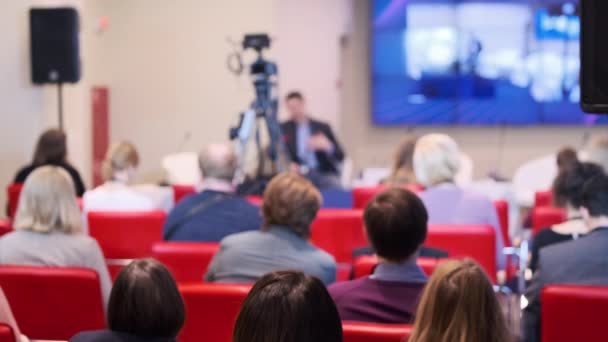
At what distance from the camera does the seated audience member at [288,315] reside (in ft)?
6.08

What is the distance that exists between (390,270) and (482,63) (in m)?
7.93

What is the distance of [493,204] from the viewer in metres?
5.50

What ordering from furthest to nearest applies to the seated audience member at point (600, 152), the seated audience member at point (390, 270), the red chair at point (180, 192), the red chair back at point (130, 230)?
the red chair at point (180, 192), the seated audience member at point (600, 152), the red chair back at point (130, 230), the seated audience member at point (390, 270)

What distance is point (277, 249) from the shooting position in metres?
3.88

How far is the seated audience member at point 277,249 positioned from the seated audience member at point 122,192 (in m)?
1.87

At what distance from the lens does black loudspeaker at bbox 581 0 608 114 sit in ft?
6.96

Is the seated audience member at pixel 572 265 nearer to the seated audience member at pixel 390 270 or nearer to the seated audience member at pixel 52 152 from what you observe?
the seated audience member at pixel 390 270

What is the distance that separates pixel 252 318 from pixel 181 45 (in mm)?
8284

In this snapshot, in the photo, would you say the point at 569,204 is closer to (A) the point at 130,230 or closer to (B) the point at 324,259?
(B) the point at 324,259

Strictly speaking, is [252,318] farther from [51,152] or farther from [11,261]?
[51,152]

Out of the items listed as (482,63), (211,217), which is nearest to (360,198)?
(211,217)

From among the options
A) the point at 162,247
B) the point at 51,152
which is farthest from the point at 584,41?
the point at 51,152

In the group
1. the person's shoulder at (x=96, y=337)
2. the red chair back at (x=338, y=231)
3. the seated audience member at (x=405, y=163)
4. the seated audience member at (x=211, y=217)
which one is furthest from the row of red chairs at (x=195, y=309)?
the seated audience member at (x=405, y=163)

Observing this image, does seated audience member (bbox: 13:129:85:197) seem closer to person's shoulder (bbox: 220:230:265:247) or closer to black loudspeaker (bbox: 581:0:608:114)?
person's shoulder (bbox: 220:230:265:247)
